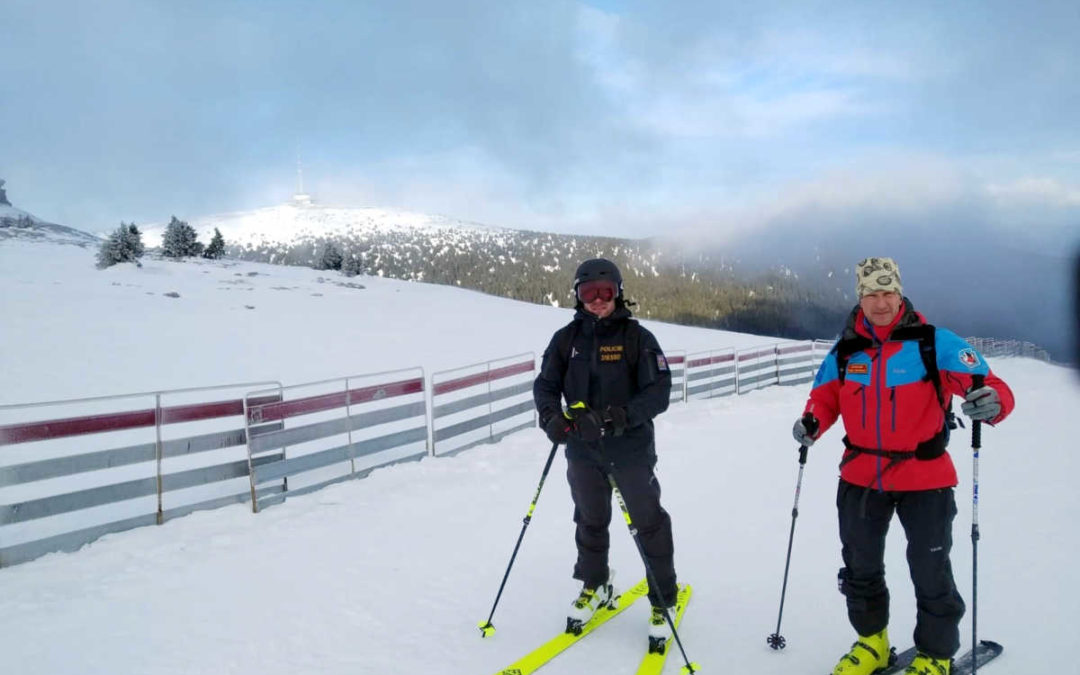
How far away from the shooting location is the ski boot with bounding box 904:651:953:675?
10.2 ft

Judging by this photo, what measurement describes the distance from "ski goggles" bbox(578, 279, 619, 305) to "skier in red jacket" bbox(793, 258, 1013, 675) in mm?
1334

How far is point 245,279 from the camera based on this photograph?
4000 centimetres

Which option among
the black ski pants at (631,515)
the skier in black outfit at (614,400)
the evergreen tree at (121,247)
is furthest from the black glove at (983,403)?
the evergreen tree at (121,247)

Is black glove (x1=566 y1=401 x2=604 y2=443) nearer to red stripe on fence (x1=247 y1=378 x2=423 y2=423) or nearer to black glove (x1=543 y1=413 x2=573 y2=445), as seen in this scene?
black glove (x1=543 y1=413 x2=573 y2=445)

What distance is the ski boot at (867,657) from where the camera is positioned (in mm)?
3322

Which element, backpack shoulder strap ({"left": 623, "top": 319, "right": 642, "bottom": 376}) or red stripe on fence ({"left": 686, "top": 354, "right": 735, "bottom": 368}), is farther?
red stripe on fence ({"left": 686, "top": 354, "right": 735, "bottom": 368})

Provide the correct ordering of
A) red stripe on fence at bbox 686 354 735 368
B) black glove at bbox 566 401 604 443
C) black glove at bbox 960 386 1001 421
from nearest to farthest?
black glove at bbox 960 386 1001 421 → black glove at bbox 566 401 604 443 → red stripe on fence at bbox 686 354 735 368

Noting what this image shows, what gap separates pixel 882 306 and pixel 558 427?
1.86 meters

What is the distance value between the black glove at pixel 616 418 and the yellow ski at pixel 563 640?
142 cm

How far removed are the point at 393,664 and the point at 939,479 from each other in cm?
323

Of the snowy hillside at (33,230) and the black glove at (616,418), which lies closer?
the black glove at (616,418)

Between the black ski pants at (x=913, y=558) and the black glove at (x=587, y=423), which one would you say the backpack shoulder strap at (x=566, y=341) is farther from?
the black ski pants at (x=913, y=558)

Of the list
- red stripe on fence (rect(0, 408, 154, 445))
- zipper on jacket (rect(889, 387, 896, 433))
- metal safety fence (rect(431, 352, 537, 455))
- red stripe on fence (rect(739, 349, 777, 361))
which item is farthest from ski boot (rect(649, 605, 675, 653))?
red stripe on fence (rect(739, 349, 777, 361))

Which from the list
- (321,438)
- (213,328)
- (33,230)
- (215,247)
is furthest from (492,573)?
(33,230)
